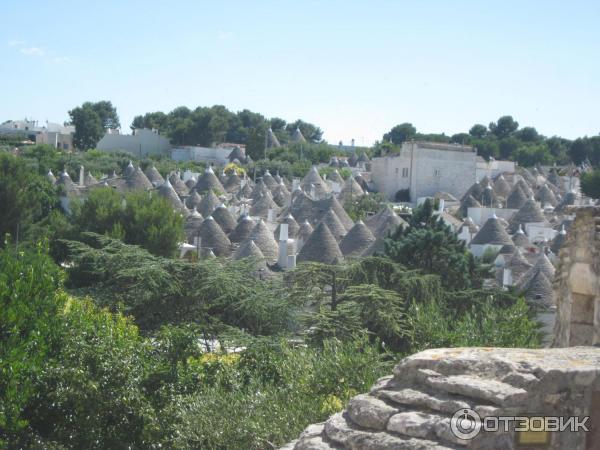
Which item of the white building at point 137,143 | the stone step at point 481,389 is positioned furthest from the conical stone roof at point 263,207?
the stone step at point 481,389

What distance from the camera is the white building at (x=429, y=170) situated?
53.2 meters

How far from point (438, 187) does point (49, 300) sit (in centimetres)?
4368

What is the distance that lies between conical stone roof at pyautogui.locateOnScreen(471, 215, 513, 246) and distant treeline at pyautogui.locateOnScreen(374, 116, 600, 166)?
175ft

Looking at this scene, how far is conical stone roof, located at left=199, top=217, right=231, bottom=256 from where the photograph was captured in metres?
31.1

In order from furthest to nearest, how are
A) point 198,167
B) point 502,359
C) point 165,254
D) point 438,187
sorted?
point 198,167, point 438,187, point 165,254, point 502,359

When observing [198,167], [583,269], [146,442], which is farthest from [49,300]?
[198,167]

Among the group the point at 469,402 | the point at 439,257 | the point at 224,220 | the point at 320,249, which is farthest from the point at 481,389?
the point at 224,220

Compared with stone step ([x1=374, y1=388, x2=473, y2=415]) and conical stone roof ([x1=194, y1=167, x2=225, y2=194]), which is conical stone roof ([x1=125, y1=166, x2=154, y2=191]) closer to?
conical stone roof ([x1=194, y1=167, x2=225, y2=194])

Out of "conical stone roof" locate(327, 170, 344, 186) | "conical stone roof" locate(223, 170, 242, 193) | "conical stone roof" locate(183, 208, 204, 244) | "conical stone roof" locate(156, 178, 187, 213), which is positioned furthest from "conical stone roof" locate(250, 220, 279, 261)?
"conical stone roof" locate(327, 170, 344, 186)

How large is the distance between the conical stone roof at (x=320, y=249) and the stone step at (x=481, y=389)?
2130 centimetres

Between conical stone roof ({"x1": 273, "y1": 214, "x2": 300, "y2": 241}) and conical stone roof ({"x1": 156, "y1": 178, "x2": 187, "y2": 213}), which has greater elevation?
conical stone roof ({"x1": 156, "y1": 178, "x2": 187, "y2": 213})

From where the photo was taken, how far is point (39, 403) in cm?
1045

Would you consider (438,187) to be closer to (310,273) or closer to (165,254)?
(165,254)

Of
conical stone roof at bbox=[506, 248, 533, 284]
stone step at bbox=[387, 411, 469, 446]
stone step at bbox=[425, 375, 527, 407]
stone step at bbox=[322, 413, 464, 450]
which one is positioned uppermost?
stone step at bbox=[425, 375, 527, 407]
